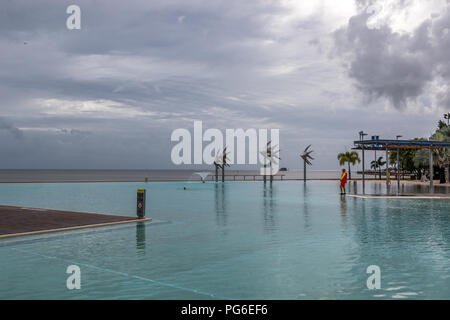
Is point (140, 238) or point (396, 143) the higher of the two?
point (396, 143)

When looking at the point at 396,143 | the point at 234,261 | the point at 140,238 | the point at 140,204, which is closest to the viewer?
the point at 234,261

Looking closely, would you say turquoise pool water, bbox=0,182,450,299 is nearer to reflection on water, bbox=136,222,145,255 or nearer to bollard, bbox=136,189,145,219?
reflection on water, bbox=136,222,145,255

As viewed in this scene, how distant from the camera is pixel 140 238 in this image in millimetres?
12273

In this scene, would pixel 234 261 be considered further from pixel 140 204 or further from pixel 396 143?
pixel 396 143

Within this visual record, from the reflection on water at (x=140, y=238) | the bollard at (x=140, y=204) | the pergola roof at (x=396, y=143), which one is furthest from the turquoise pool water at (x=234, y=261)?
the pergola roof at (x=396, y=143)

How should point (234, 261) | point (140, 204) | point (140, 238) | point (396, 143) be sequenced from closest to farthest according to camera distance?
1. point (234, 261)
2. point (140, 238)
3. point (140, 204)
4. point (396, 143)

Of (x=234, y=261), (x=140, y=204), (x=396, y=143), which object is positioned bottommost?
(x=234, y=261)

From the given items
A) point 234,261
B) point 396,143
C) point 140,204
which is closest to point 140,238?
point 234,261

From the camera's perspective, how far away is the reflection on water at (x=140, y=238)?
412 inches

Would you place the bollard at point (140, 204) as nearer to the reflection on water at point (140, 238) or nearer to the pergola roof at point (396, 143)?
the reflection on water at point (140, 238)

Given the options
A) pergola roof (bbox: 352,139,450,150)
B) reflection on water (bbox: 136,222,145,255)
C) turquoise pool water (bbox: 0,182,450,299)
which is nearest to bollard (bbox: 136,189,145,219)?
reflection on water (bbox: 136,222,145,255)
